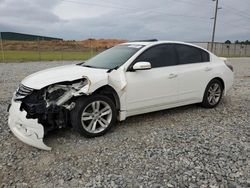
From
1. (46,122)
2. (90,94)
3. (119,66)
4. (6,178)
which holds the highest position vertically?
(119,66)

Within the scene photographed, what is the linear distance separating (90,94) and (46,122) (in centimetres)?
77

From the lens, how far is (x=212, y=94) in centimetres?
566

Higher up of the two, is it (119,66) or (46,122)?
(119,66)

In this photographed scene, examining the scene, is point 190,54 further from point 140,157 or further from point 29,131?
point 29,131

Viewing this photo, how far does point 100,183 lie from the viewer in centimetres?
279

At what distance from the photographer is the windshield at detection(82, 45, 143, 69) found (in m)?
4.52

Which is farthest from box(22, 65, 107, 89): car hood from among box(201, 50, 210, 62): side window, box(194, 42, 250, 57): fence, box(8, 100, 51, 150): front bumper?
box(194, 42, 250, 57): fence

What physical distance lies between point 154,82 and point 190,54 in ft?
4.37

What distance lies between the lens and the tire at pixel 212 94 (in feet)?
18.1

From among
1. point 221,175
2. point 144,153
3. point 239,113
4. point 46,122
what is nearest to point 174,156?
point 144,153

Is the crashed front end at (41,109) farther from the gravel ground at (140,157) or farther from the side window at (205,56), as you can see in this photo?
the side window at (205,56)

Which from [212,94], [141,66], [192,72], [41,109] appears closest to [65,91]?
[41,109]

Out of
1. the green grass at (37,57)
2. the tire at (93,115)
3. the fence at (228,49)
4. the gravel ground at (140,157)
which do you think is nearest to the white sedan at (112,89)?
the tire at (93,115)

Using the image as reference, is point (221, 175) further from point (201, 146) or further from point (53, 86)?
point (53, 86)
